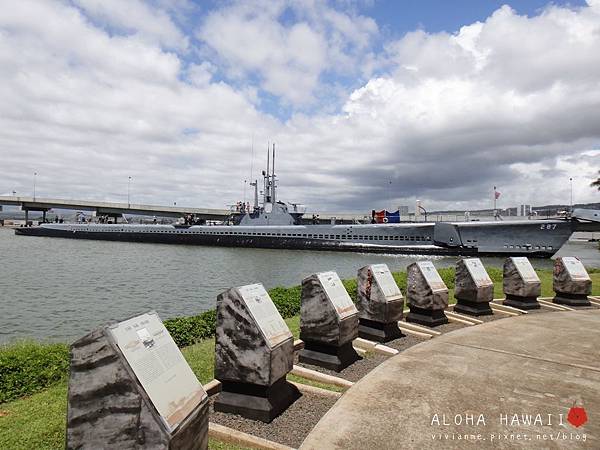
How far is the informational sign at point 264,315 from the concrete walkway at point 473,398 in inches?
37.9

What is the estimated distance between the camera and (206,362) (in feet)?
19.9

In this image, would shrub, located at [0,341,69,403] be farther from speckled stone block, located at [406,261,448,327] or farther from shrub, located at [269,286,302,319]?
speckled stone block, located at [406,261,448,327]

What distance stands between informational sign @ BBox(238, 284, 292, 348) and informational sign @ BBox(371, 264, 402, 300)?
295cm

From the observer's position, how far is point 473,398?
495cm

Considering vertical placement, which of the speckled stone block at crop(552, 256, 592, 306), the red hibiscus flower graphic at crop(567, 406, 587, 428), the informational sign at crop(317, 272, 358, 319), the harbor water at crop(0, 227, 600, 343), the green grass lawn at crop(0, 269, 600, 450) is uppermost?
the informational sign at crop(317, 272, 358, 319)

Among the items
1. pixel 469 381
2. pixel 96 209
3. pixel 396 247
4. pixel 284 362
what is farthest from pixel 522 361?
pixel 96 209

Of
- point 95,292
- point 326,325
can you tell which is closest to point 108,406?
point 326,325

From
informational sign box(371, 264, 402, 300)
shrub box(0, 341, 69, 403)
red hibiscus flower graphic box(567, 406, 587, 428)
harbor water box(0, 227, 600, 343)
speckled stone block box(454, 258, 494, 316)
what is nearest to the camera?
red hibiscus flower graphic box(567, 406, 587, 428)

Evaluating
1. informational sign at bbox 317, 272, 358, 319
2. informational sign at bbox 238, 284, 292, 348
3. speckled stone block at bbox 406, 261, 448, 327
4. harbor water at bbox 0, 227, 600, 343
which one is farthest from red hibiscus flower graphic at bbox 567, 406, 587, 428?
harbor water at bbox 0, 227, 600, 343

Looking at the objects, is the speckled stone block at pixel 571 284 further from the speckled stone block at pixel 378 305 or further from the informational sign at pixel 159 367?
the informational sign at pixel 159 367

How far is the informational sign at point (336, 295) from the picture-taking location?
240 inches

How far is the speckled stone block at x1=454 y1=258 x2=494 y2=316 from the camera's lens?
31.7ft

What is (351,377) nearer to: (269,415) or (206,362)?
(269,415)

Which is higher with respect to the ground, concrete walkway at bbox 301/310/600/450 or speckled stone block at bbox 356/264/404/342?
speckled stone block at bbox 356/264/404/342
